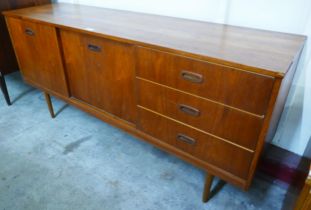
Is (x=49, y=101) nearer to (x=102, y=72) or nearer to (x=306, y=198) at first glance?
(x=102, y=72)

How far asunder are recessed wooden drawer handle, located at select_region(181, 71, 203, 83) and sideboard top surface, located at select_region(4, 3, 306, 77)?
0.07 m

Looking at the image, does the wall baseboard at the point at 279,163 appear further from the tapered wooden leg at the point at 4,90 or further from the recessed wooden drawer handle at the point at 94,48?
the tapered wooden leg at the point at 4,90

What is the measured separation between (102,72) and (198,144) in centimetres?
63

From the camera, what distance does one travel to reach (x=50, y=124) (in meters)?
1.85

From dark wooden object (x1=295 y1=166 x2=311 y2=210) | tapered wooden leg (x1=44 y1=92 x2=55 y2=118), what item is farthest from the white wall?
tapered wooden leg (x1=44 y1=92 x2=55 y2=118)

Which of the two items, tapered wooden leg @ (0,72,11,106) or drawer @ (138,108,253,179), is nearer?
drawer @ (138,108,253,179)

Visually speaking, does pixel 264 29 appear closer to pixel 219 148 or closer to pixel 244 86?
pixel 244 86

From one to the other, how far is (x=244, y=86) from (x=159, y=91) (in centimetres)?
39

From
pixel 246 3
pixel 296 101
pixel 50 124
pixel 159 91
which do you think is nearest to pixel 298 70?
pixel 296 101

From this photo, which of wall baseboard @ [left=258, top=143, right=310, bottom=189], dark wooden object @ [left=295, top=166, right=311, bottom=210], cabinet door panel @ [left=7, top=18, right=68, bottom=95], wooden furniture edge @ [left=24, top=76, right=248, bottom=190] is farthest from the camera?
cabinet door panel @ [left=7, top=18, right=68, bottom=95]

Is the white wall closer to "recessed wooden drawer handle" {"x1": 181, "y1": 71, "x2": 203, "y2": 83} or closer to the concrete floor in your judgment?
the concrete floor

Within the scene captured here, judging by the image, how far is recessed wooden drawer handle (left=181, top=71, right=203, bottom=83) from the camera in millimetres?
932

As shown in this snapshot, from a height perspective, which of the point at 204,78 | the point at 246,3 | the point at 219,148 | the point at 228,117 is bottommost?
the point at 219,148

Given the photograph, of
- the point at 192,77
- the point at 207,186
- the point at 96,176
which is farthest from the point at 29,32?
the point at 207,186
